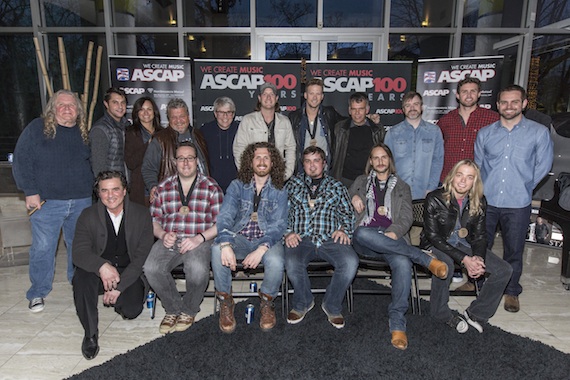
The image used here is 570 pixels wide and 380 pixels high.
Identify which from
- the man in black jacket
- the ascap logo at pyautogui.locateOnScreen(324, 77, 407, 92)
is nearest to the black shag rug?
the man in black jacket

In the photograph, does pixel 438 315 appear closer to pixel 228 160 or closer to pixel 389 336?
pixel 389 336

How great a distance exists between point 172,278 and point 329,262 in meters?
1.20

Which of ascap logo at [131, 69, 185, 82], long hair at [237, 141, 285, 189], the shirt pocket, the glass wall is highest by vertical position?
the glass wall

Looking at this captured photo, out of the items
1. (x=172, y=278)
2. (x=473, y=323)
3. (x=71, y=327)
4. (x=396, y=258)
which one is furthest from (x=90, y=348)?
(x=473, y=323)

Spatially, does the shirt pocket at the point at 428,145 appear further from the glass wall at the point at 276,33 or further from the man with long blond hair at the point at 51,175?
the glass wall at the point at 276,33

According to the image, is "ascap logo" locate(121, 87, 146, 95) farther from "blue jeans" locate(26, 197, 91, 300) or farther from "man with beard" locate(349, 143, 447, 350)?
"man with beard" locate(349, 143, 447, 350)

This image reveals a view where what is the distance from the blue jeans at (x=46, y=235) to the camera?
10.8 ft

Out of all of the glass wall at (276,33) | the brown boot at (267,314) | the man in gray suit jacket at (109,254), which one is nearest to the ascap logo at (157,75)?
the glass wall at (276,33)

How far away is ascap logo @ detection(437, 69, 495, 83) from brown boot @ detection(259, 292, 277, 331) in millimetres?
4167

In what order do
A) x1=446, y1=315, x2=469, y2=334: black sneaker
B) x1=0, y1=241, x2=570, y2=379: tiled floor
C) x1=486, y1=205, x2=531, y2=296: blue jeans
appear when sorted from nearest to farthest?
x1=0, y1=241, x2=570, y2=379: tiled floor
x1=446, y1=315, x2=469, y2=334: black sneaker
x1=486, y1=205, x2=531, y2=296: blue jeans

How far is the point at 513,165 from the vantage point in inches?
128

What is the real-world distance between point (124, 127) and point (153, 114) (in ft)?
0.96

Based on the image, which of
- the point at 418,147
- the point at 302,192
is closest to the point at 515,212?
the point at 418,147

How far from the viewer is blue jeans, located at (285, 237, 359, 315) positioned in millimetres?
2977
